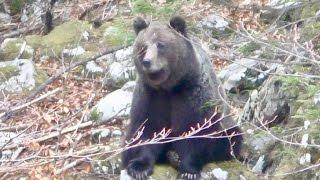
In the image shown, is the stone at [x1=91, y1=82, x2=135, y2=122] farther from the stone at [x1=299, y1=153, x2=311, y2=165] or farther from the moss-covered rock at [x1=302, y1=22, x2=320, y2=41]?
the stone at [x1=299, y1=153, x2=311, y2=165]

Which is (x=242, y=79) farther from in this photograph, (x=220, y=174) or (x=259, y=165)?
(x=220, y=174)

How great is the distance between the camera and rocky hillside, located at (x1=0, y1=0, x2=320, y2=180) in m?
6.77

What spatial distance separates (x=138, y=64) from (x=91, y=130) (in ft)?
7.99

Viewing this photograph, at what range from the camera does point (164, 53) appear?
7352 mm

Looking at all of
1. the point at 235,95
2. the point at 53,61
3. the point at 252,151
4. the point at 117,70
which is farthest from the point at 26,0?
the point at 252,151

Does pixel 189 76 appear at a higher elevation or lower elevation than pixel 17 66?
higher

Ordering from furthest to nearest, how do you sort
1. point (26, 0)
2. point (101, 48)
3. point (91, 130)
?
point (26, 0)
point (101, 48)
point (91, 130)

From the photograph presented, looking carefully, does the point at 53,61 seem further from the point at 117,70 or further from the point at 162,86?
the point at 162,86

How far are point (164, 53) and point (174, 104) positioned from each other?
1.56 feet

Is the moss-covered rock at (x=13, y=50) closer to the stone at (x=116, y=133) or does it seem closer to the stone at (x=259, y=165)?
the stone at (x=116, y=133)

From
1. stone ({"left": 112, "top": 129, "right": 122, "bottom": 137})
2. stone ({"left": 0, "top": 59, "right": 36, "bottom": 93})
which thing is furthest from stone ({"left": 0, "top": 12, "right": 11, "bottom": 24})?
stone ({"left": 112, "top": 129, "right": 122, "bottom": 137})

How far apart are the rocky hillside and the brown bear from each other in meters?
0.16

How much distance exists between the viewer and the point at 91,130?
→ 31.3 ft

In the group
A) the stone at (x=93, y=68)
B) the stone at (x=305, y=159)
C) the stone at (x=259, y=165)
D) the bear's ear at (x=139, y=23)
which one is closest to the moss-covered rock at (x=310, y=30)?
the stone at (x=259, y=165)
